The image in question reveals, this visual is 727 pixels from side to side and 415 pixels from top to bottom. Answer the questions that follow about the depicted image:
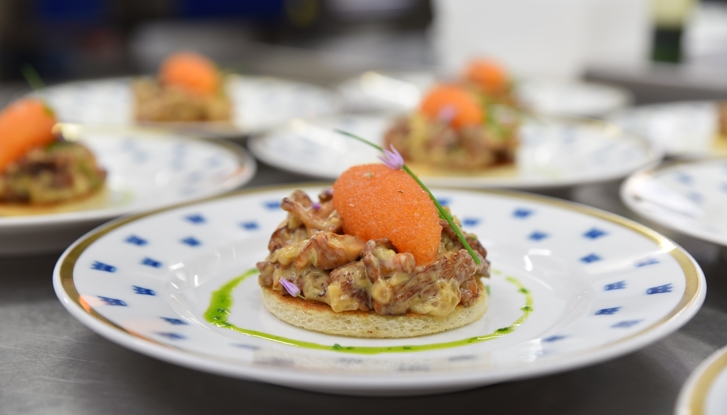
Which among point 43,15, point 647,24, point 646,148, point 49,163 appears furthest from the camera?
point 43,15

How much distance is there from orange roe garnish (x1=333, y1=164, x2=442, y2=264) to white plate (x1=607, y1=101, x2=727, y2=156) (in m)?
2.28

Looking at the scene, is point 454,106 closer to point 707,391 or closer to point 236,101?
point 236,101

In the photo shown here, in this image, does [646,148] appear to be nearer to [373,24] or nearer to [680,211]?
[680,211]

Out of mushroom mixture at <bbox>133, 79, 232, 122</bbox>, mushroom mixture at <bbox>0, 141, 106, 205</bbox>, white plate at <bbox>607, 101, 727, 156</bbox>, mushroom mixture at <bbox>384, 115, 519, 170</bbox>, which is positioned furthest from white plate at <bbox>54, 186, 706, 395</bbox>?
mushroom mixture at <bbox>133, 79, 232, 122</bbox>

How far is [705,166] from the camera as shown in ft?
9.98

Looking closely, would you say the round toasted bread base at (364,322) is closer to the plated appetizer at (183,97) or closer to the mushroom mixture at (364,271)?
the mushroom mixture at (364,271)

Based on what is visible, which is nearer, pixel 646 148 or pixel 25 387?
pixel 25 387

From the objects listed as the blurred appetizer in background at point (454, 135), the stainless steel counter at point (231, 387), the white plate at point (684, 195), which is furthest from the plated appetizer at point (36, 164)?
the white plate at point (684, 195)

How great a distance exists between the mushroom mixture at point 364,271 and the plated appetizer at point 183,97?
A: 2.50 meters

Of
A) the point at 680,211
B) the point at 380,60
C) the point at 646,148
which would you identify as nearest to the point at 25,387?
the point at 680,211

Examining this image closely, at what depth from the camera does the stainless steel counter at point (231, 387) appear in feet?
5.41

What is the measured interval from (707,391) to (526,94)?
4.20 meters

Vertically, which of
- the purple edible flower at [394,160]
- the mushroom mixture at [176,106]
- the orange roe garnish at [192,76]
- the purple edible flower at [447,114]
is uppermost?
the purple edible flower at [394,160]

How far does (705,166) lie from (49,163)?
8.39ft
